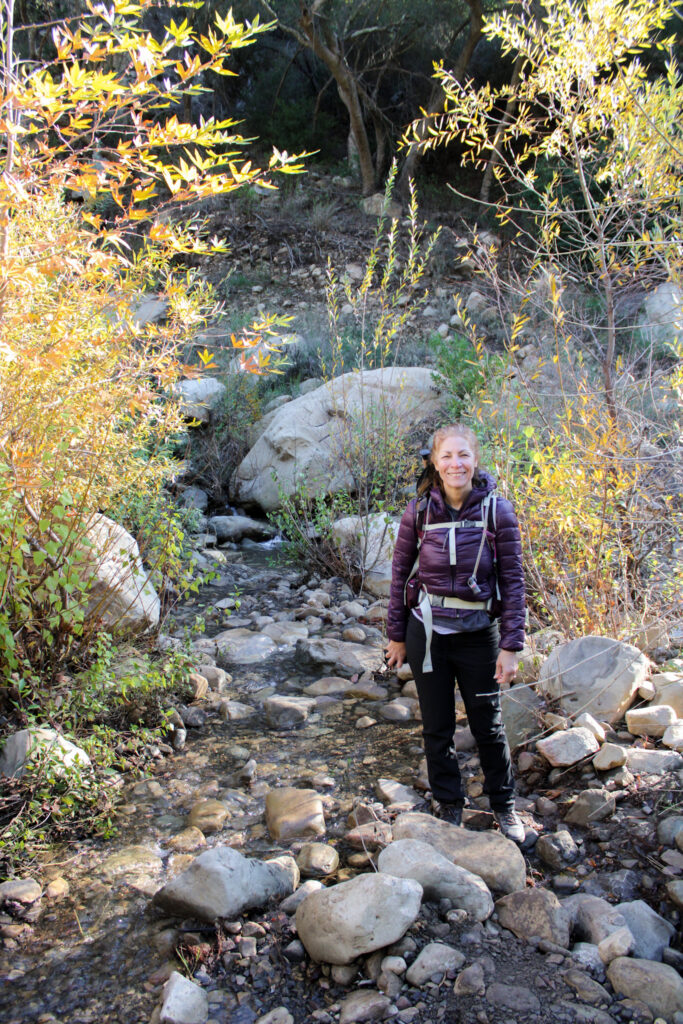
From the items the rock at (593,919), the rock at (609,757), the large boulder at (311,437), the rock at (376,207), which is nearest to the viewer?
the rock at (593,919)

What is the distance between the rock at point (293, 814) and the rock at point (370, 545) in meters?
2.74

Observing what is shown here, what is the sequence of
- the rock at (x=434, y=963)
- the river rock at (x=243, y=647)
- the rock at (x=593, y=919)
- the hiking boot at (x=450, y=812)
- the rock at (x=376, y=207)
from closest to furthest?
the rock at (x=434, y=963), the rock at (x=593, y=919), the hiking boot at (x=450, y=812), the river rock at (x=243, y=647), the rock at (x=376, y=207)

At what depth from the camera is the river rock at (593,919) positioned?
235cm

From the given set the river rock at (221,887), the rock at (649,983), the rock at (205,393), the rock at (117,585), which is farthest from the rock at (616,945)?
the rock at (205,393)

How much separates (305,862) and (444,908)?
58 centimetres

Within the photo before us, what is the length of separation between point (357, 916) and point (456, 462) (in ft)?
4.99

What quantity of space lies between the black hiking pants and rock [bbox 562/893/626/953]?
0.50 m

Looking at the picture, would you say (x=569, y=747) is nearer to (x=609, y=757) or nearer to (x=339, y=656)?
(x=609, y=757)

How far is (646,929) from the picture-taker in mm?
2348

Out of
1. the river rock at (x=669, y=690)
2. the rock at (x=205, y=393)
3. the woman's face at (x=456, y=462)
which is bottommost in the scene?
the river rock at (x=669, y=690)

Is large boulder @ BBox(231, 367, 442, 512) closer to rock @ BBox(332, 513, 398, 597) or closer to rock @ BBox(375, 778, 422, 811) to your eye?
rock @ BBox(332, 513, 398, 597)

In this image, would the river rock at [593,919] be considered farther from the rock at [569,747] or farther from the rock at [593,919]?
the rock at [569,747]

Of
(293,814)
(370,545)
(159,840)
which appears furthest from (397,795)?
(370,545)

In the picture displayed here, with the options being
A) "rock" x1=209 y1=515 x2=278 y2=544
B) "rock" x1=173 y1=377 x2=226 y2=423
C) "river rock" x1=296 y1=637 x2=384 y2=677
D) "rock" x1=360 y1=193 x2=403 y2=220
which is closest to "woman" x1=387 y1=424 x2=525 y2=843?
"river rock" x1=296 y1=637 x2=384 y2=677
